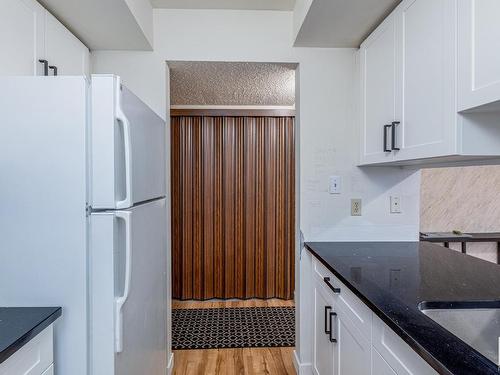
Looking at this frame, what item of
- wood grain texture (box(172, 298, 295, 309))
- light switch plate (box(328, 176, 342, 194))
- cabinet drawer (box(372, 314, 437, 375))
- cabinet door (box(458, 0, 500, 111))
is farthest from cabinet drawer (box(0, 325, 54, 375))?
wood grain texture (box(172, 298, 295, 309))

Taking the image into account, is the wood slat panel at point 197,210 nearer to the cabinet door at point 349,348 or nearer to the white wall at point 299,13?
the white wall at point 299,13

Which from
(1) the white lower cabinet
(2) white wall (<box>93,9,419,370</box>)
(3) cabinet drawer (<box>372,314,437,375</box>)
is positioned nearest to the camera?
(3) cabinet drawer (<box>372,314,437,375</box>)

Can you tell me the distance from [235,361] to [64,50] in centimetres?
232

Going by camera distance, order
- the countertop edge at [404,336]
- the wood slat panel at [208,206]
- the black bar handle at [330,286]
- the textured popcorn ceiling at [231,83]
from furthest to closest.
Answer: the wood slat panel at [208,206]
the textured popcorn ceiling at [231,83]
the black bar handle at [330,286]
the countertop edge at [404,336]

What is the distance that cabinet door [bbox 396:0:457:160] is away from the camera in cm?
123

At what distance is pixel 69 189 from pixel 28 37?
770 mm

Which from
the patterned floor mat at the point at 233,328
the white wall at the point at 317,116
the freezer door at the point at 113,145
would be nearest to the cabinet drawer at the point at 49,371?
the freezer door at the point at 113,145

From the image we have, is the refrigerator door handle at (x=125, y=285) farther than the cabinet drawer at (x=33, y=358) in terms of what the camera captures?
Yes

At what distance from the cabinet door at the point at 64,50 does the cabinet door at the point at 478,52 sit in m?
1.75

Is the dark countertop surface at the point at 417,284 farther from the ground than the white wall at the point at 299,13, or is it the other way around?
the white wall at the point at 299,13

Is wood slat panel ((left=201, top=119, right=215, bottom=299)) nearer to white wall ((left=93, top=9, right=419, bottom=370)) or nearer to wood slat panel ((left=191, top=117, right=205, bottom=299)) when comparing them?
wood slat panel ((left=191, top=117, right=205, bottom=299))

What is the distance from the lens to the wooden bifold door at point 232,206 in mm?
3697

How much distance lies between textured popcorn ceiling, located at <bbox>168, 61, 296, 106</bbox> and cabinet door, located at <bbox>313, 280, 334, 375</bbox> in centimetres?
151

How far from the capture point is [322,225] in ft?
7.45
